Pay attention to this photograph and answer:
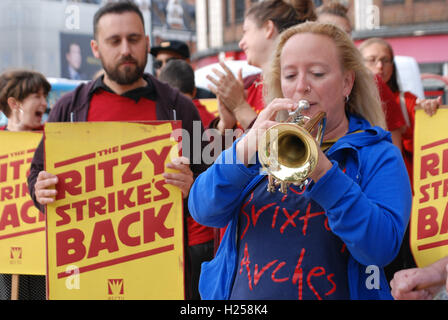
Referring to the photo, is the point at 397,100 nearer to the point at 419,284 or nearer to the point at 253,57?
the point at 253,57

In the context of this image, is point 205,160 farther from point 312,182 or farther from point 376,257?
point 376,257

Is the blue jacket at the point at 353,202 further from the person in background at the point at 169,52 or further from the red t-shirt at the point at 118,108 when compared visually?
the person in background at the point at 169,52

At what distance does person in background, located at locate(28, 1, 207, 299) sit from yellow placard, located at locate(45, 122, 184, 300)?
Result: 0.24 m

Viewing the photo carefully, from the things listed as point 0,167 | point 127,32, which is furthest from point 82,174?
point 0,167

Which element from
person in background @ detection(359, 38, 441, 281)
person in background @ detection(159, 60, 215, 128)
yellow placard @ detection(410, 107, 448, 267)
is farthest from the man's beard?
person in background @ detection(159, 60, 215, 128)

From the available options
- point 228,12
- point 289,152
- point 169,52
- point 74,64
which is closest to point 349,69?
point 289,152

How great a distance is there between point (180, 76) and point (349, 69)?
9.02 feet

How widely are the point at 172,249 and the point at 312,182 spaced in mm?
1009

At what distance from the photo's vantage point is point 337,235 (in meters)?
1.84

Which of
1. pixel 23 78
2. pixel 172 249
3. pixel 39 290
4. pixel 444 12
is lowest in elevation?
pixel 39 290

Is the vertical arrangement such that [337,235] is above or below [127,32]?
below

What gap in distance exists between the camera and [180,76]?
15.6 feet

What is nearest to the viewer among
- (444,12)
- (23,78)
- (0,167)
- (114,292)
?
(114,292)

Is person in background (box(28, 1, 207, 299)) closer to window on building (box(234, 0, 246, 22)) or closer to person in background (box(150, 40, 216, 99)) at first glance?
person in background (box(150, 40, 216, 99))
